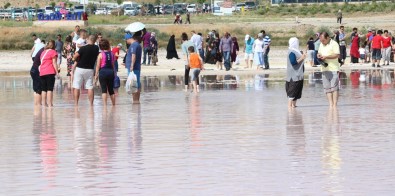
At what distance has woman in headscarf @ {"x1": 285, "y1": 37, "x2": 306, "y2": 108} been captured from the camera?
21.0 metres

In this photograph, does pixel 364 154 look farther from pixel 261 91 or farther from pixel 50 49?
pixel 261 91

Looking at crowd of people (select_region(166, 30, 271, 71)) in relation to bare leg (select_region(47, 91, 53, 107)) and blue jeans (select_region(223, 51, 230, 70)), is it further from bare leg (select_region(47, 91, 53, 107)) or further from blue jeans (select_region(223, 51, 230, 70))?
bare leg (select_region(47, 91, 53, 107))

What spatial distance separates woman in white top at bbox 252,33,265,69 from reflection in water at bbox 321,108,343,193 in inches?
773

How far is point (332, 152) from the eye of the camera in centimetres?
1387

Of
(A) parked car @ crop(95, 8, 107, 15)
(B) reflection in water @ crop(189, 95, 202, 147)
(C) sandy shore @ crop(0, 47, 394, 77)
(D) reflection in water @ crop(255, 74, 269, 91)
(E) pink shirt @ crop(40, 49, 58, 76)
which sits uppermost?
(A) parked car @ crop(95, 8, 107, 15)

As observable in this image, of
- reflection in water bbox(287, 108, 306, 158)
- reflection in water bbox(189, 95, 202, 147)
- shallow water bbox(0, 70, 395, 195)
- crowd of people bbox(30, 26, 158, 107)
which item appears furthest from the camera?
crowd of people bbox(30, 26, 158, 107)

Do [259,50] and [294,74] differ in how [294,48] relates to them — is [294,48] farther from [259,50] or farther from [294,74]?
[259,50]

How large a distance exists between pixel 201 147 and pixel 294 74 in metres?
6.81

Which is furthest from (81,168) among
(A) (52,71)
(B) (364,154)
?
(A) (52,71)

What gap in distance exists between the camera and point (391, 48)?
41406 mm

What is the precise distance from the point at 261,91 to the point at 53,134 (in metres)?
11.1

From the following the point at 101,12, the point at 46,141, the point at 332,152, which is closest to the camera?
the point at 332,152

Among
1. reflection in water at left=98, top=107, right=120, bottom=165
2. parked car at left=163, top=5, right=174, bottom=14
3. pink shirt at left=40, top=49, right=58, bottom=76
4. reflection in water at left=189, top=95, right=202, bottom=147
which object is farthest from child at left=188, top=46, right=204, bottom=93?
parked car at left=163, top=5, right=174, bottom=14

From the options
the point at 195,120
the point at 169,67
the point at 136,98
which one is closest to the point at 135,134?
the point at 195,120
